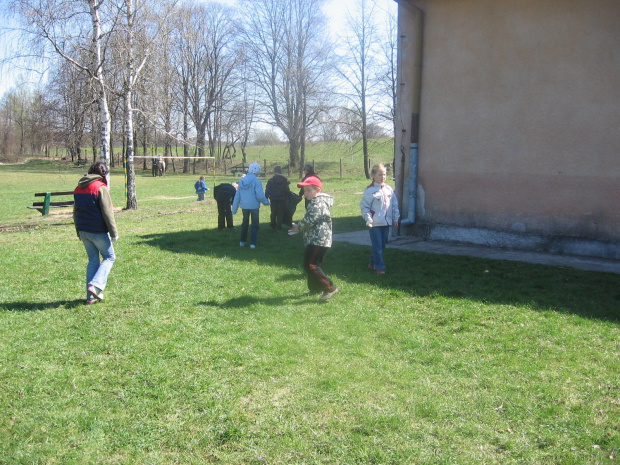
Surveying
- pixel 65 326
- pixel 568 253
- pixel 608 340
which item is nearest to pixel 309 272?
pixel 65 326

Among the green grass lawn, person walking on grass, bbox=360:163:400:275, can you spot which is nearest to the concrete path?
the green grass lawn

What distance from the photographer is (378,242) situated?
8.45m

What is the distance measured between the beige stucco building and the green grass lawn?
5.08 ft

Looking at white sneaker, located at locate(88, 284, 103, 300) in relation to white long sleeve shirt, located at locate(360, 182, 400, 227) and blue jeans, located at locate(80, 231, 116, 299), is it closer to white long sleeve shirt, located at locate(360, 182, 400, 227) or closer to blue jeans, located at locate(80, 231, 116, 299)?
blue jeans, located at locate(80, 231, 116, 299)

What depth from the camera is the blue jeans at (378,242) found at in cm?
839

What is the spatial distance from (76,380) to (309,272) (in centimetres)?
320

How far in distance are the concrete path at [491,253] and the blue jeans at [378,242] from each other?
5.99 ft

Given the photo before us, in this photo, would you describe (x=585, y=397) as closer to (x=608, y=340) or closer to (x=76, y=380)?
(x=608, y=340)

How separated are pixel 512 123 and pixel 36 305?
8.28m

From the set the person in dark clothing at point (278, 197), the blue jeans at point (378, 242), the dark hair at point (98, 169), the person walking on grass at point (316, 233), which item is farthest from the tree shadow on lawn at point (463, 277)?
the dark hair at point (98, 169)

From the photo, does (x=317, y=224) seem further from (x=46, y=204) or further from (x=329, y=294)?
(x=46, y=204)

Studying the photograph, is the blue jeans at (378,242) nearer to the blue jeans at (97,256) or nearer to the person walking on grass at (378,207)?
the person walking on grass at (378,207)

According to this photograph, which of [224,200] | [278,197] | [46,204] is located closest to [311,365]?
[278,197]

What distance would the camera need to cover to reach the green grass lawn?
3836 mm
